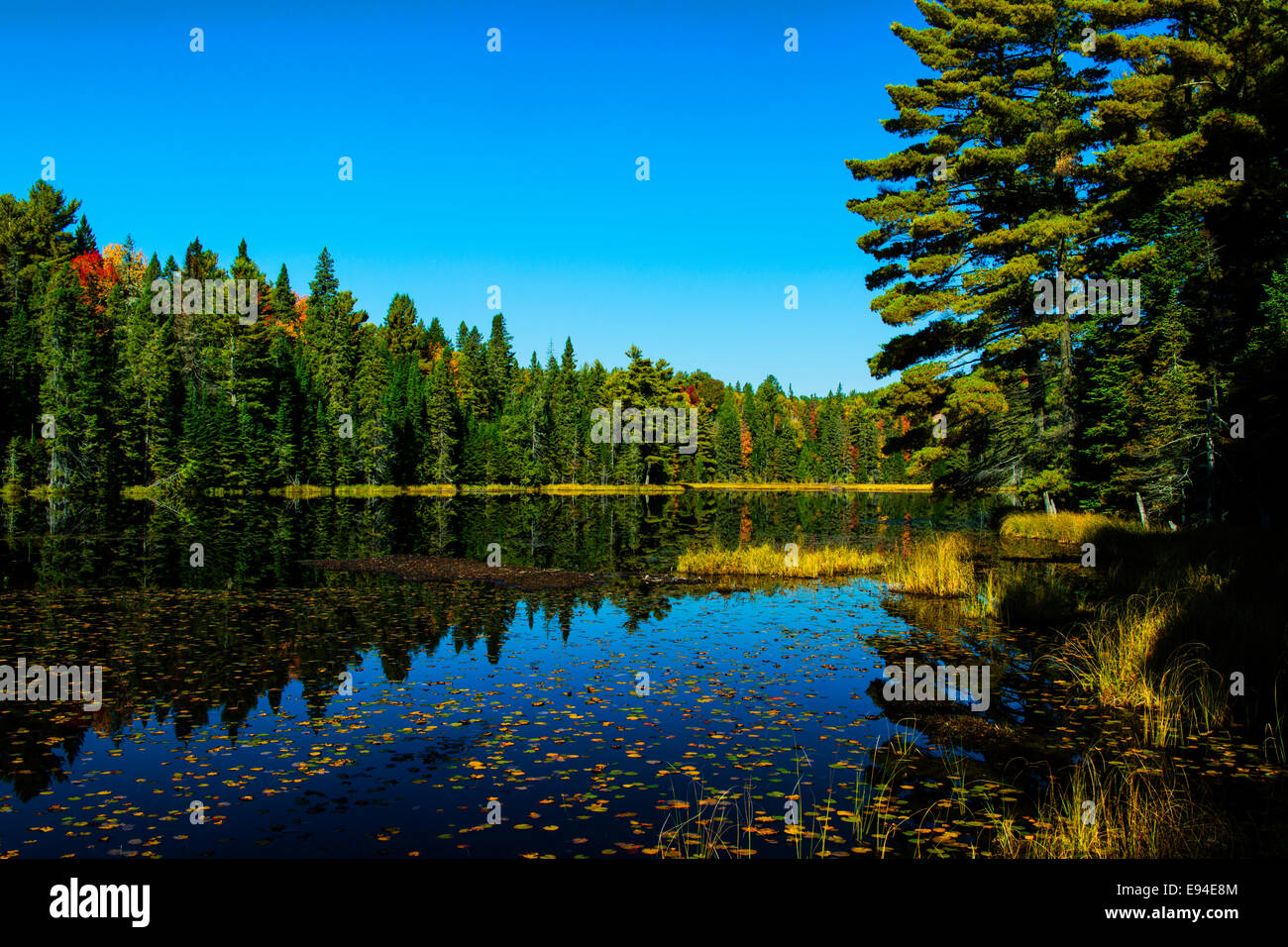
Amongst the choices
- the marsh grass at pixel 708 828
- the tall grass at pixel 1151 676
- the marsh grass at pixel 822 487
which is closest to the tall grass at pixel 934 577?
the tall grass at pixel 1151 676

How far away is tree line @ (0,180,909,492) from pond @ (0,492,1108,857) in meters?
18.1

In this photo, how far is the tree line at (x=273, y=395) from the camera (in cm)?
6175

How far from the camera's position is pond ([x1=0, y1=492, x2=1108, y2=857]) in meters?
7.37

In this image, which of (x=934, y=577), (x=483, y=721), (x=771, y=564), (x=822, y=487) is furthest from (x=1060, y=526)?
(x=822, y=487)

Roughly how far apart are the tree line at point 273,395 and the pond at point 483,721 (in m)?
18.1

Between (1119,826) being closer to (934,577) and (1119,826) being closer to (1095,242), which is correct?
(934,577)

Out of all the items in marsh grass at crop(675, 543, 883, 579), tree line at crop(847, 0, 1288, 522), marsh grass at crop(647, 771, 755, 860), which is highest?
tree line at crop(847, 0, 1288, 522)

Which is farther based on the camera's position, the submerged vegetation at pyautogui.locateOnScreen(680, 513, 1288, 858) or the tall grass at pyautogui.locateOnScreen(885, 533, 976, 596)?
the tall grass at pyautogui.locateOnScreen(885, 533, 976, 596)

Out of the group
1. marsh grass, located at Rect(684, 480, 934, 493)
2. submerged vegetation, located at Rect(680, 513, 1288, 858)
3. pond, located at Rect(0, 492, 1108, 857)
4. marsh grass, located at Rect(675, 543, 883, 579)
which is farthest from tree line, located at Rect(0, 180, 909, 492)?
pond, located at Rect(0, 492, 1108, 857)

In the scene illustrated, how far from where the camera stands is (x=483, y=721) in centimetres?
1091

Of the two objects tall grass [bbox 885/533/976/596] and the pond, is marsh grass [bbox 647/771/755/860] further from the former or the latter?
tall grass [bbox 885/533/976/596]
